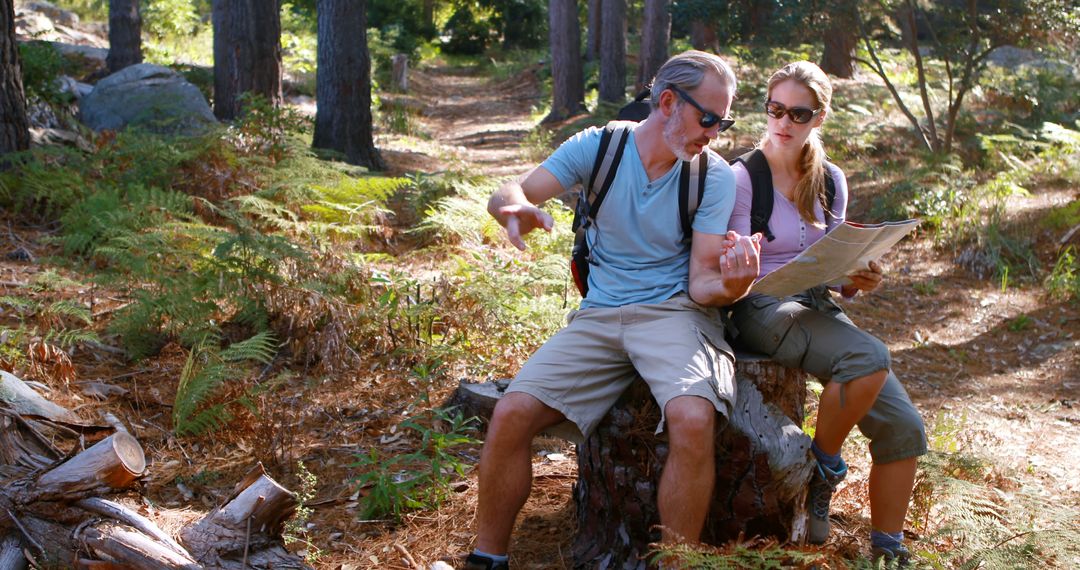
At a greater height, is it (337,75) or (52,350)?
(337,75)

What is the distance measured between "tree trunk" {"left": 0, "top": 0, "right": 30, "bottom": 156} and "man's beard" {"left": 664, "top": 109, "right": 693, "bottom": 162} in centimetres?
649

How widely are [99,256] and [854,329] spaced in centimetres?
533

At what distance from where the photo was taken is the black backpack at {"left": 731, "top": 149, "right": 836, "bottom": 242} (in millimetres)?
3799

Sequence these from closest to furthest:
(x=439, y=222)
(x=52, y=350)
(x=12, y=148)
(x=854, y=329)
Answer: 1. (x=854, y=329)
2. (x=52, y=350)
3. (x=439, y=222)
4. (x=12, y=148)

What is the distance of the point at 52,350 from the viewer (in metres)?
4.91

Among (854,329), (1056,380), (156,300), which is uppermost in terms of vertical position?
(854,329)

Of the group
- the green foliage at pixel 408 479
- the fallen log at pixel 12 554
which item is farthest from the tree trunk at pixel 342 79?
the fallen log at pixel 12 554

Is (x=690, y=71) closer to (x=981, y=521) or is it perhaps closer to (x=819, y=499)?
(x=819, y=499)

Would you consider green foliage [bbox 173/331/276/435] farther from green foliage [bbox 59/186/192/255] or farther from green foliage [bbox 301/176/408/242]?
green foliage [bbox 301/176/408/242]

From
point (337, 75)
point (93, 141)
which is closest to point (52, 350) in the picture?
point (93, 141)

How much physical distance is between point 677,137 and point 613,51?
14101mm

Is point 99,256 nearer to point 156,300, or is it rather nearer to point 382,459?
point 156,300

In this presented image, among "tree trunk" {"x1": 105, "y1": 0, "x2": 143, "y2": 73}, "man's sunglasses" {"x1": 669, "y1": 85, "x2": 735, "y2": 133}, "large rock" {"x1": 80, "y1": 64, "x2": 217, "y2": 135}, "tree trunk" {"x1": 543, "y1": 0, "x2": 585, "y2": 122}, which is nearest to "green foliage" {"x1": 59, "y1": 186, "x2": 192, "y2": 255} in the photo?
"large rock" {"x1": 80, "y1": 64, "x2": 217, "y2": 135}

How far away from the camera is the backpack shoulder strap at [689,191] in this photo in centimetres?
357
